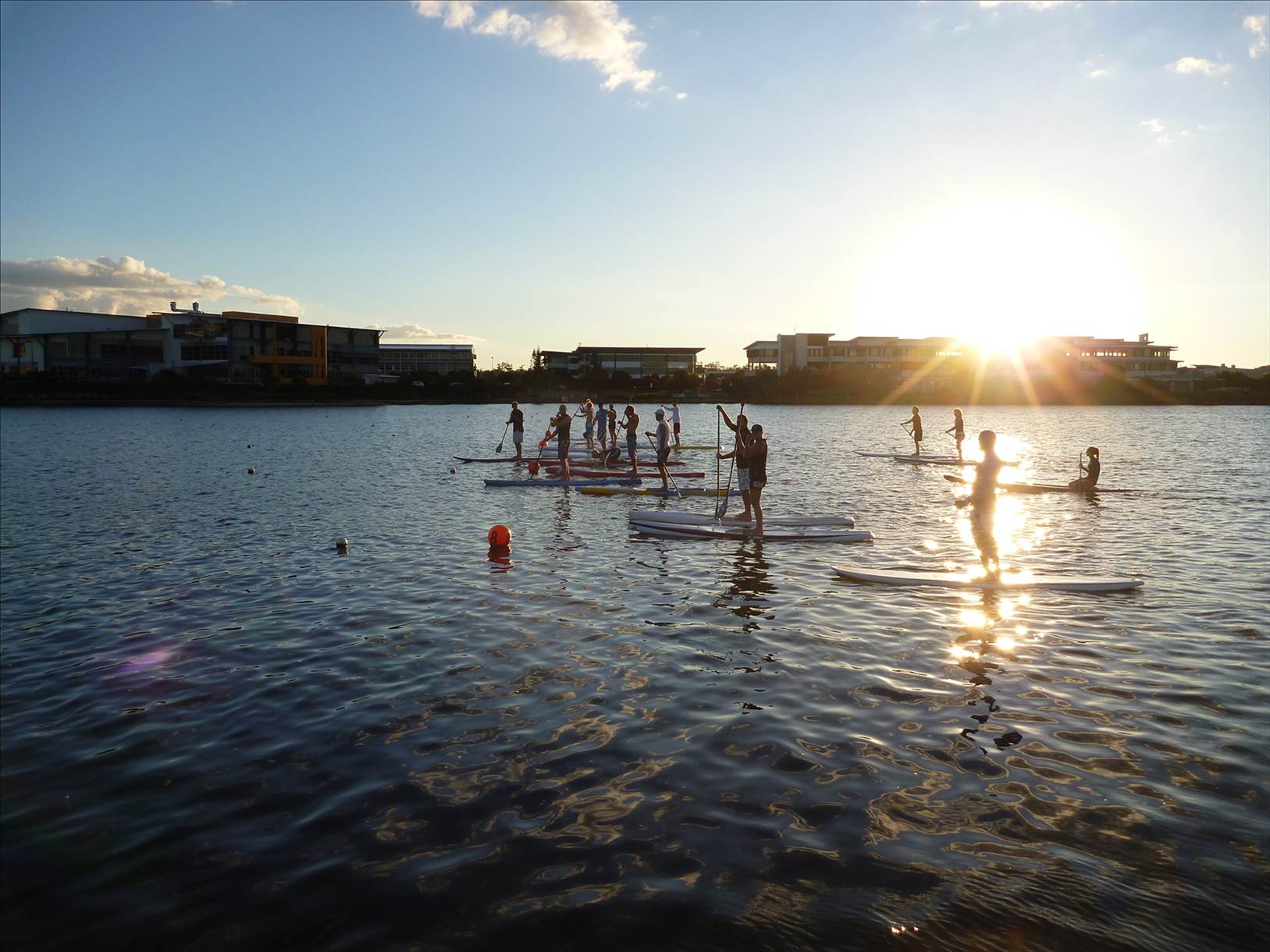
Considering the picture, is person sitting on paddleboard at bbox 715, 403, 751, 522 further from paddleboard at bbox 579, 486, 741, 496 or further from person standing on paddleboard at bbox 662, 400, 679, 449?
person standing on paddleboard at bbox 662, 400, 679, 449

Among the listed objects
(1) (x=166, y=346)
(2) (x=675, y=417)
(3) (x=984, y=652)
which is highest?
(1) (x=166, y=346)

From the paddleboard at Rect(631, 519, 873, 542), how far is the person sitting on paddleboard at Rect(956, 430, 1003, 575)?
495cm

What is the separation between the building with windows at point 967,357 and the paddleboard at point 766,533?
13710 centimetres

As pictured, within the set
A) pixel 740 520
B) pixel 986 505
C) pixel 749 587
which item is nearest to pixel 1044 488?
pixel 740 520

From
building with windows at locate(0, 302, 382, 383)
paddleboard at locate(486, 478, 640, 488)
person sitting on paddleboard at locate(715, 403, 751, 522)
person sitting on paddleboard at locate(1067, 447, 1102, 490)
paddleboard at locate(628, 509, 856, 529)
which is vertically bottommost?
paddleboard at locate(486, 478, 640, 488)

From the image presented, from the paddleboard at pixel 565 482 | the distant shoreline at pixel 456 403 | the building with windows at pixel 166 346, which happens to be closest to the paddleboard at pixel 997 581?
the paddleboard at pixel 565 482

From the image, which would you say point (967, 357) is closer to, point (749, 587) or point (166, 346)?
point (166, 346)

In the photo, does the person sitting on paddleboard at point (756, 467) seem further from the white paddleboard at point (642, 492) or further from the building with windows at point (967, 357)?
the building with windows at point (967, 357)

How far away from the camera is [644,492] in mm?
28828

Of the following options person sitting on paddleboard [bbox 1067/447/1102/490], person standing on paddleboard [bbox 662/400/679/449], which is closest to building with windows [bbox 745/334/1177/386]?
person standing on paddleboard [bbox 662/400/679/449]

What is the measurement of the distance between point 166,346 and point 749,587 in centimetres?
13803

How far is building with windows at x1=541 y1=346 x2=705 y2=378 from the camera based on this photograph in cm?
16212

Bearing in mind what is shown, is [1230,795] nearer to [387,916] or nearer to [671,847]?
[671,847]

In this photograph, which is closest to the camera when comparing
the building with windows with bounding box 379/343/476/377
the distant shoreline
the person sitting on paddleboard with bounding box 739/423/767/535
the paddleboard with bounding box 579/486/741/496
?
the person sitting on paddleboard with bounding box 739/423/767/535
